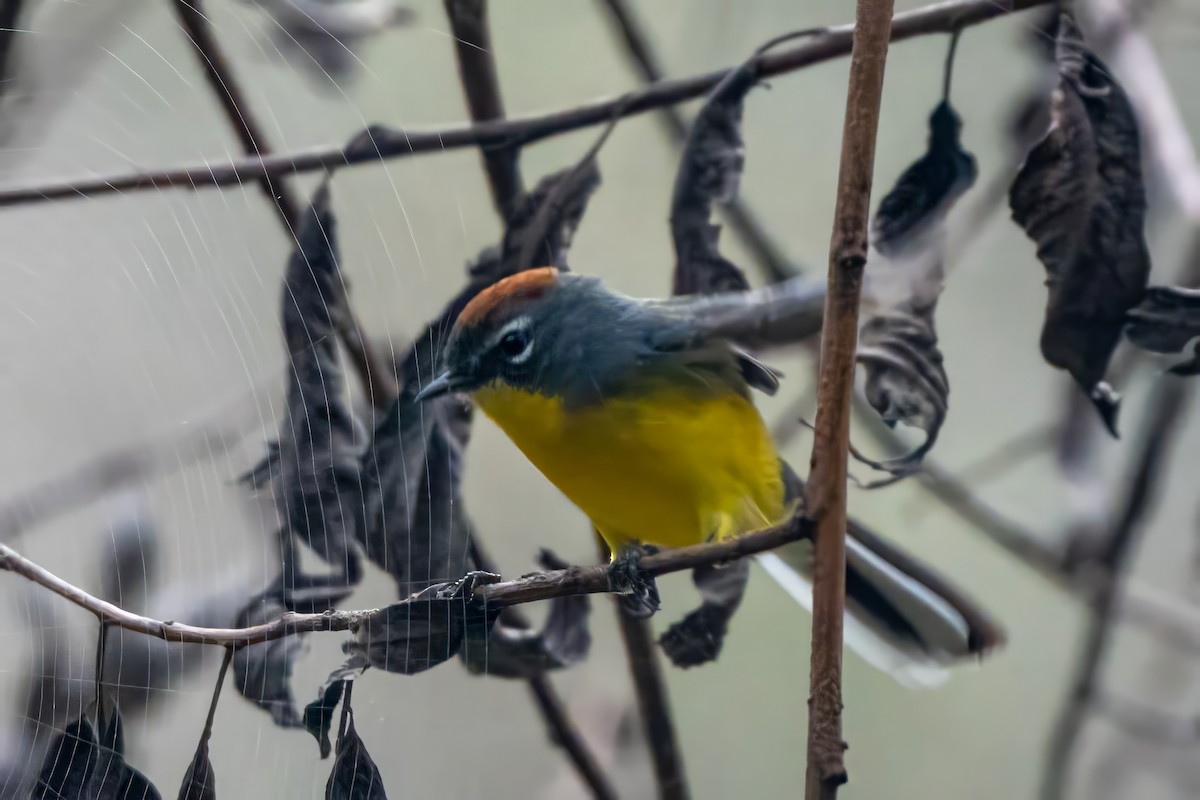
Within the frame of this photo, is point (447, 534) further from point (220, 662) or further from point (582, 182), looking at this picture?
point (582, 182)

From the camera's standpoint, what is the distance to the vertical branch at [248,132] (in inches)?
21.3

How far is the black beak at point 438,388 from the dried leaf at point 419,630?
163 millimetres

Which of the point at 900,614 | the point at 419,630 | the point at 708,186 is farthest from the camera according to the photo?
the point at 900,614

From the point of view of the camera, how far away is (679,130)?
82 cm

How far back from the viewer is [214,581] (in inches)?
20.3

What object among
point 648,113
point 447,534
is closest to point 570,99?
point 648,113

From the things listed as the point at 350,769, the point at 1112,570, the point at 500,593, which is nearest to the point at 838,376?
the point at 500,593

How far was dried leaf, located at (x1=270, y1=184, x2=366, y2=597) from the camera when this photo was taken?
49 cm

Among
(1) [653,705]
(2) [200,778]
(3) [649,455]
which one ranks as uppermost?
(3) [649,455]

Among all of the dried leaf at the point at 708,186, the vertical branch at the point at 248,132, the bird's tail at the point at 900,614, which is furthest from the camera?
the bird's tail at the point at 900,614

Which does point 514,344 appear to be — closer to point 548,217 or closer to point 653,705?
point 548,217

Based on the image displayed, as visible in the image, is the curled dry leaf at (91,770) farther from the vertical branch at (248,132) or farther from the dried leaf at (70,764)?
the vertical branch at (248,132)

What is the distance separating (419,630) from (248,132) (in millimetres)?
341

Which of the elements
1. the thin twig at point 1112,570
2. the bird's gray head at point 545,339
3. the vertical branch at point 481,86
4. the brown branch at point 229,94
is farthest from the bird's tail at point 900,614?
the brown branch at point 229,94
